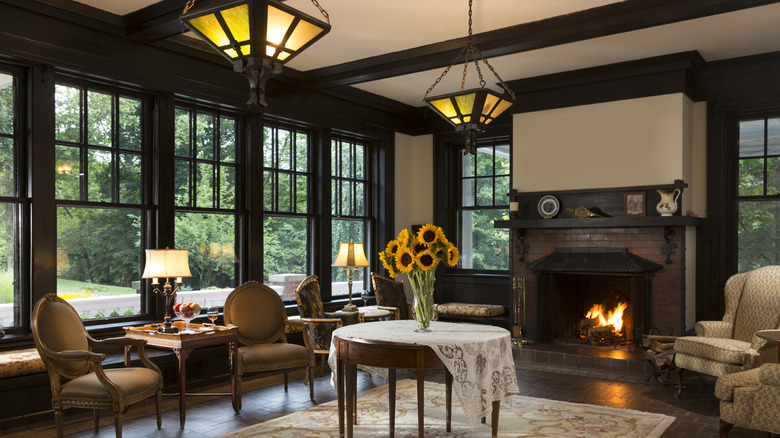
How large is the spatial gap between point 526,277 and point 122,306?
4.60 meters

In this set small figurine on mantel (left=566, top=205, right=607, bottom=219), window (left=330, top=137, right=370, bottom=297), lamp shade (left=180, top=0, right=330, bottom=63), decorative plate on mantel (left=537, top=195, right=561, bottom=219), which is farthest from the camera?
window (left=330, top=137, right=370, bottom=297)

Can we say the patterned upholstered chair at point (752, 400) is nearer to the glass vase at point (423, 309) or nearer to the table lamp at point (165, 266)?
the glass vase at point (423, 309)

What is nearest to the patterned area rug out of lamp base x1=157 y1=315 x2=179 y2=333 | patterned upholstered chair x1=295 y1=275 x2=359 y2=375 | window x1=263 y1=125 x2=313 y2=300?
patterned upholstered chair x1=295 y1=275 x2=359 y2=375

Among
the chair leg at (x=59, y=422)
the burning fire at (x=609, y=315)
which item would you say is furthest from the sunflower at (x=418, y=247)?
the burning fire at (x=609, y=315)

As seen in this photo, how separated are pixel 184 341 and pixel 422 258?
2.01 metres

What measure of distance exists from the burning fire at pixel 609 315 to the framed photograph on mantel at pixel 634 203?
4.01 ft

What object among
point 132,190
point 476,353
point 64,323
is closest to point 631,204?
point 476,353

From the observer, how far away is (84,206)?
5.86 m

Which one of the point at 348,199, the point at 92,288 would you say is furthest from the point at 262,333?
the point at 348,199

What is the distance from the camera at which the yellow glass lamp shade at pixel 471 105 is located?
4488 millimetres

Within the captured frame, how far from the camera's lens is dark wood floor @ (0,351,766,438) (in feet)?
15.8

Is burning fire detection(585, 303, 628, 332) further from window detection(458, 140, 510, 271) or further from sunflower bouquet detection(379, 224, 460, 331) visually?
sunflower bouquet detection(379, 224, 460, 331)

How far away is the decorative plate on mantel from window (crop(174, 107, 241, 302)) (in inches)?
141

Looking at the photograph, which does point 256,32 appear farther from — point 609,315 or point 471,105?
point 609,315
